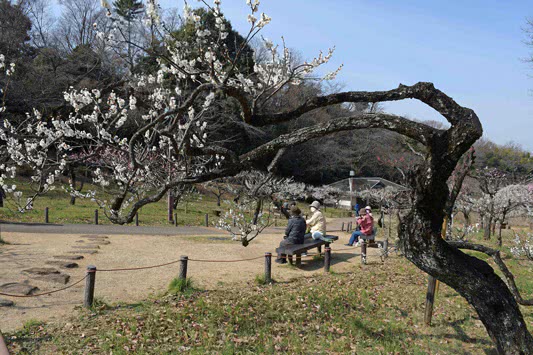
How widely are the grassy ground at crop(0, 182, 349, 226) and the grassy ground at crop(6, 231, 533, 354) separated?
898cm

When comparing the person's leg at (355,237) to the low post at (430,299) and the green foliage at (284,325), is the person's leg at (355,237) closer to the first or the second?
the green foliage at (284,325)

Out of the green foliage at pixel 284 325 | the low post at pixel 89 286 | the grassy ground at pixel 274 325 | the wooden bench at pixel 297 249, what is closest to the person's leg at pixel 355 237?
the wooden bench at pixel 297 249

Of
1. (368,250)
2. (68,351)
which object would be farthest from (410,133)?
(368,250)

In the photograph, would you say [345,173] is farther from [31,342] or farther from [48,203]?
[31,342]

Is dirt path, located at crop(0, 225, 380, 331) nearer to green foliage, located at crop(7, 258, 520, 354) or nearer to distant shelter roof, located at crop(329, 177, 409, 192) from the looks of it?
green foliage, located at crop(7, 258, 520, 354)

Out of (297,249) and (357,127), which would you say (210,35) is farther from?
(297,249)

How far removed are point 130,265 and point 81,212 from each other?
9735 millimetres

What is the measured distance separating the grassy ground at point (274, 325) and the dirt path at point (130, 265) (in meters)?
0.59

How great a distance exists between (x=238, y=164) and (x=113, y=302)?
476cm

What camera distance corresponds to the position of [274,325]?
6.73m

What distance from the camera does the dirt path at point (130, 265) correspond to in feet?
23.4

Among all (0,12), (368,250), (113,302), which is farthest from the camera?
(0,12)

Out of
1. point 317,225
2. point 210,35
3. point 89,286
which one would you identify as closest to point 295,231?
point 317,225

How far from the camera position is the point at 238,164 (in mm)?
4148
